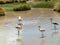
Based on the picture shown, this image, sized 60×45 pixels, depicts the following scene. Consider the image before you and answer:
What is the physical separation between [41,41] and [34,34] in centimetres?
138

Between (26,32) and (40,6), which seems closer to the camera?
(26,32)

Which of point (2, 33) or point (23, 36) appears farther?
point (2, 33)

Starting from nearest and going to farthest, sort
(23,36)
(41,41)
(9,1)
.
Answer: (41,41)
(23,36)
(9,1)

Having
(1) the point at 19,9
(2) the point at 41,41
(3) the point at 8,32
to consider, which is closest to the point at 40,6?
(1) the point at 19,9

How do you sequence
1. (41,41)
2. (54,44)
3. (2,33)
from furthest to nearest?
(2,33)
(41,41)
(54,44)

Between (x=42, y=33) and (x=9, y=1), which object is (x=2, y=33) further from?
(x=9, y=1)

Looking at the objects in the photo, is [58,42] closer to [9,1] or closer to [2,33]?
[2,33]

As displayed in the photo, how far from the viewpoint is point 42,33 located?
10.8 meters

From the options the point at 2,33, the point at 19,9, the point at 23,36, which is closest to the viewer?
the point at 23,36

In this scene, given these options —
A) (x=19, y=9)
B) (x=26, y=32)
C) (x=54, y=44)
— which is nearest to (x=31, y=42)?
(x=54, y=44)

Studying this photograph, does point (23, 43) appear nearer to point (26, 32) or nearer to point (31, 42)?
point (31, 42)

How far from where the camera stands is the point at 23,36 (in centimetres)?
1055

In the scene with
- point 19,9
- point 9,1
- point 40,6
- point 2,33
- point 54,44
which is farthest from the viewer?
point 9,1

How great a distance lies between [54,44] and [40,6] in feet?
56.2
